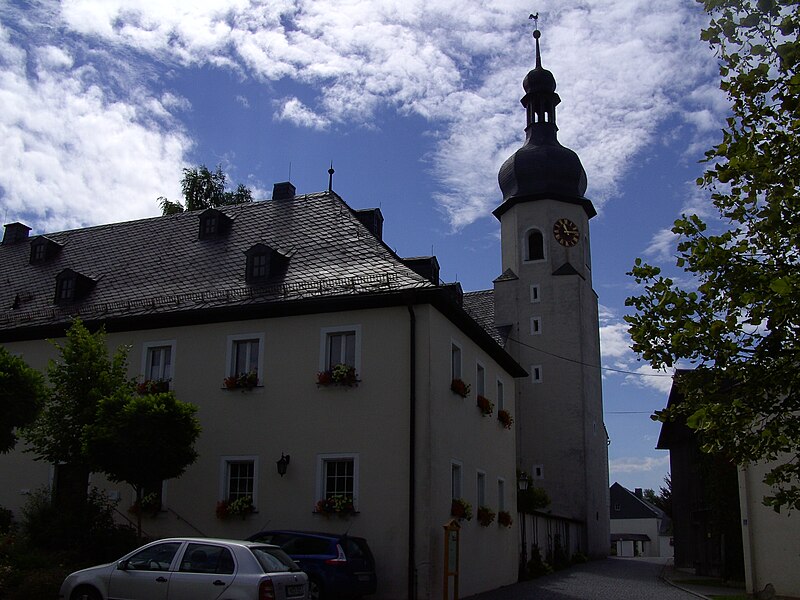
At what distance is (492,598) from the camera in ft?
65.4

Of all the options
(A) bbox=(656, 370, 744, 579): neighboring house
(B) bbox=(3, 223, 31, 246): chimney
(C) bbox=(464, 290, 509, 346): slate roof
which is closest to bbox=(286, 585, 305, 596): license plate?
(A) bbox=(656, 370, 744, 579): neighboring house

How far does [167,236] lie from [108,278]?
2.36m

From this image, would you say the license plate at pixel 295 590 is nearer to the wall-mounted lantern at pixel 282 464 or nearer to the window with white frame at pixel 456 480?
the wall-mounted lantern at pixel 282 464

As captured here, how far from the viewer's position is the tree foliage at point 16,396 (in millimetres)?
17594

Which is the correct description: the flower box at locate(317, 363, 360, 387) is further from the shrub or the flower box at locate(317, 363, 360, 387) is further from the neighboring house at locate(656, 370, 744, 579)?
the shrub

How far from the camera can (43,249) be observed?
28125 millimetres

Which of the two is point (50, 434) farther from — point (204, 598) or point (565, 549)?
point (565, 549)

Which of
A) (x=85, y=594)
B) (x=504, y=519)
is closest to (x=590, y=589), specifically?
(x=504, y=519)

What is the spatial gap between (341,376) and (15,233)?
17177mm

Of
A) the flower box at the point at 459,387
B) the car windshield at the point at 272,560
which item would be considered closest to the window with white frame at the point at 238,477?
the flower box at the point at 459,387

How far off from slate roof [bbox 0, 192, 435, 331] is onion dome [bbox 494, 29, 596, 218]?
22671mm

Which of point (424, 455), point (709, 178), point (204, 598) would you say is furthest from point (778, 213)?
point (424, 455)

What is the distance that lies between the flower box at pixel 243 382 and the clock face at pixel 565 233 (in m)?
27.5

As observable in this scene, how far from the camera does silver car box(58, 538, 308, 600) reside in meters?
12.1
